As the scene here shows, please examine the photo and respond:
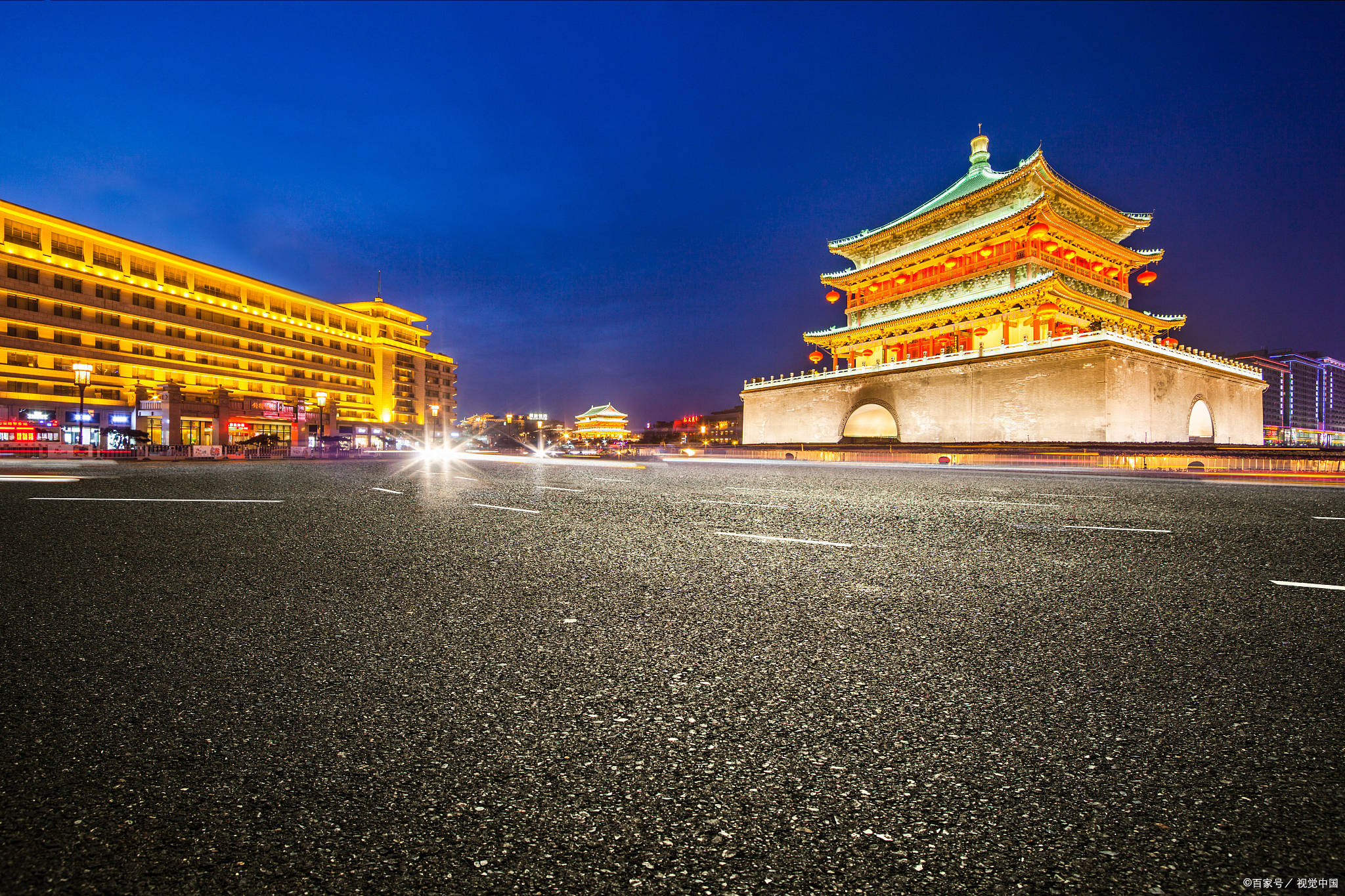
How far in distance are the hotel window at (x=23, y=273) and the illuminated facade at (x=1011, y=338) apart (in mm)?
53832

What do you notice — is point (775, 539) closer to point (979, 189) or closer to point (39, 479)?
point (39, 479)

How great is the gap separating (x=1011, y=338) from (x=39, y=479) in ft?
128

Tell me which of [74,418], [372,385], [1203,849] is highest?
[372,385]

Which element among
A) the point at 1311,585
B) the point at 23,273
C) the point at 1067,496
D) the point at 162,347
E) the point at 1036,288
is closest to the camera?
the point at 1311,585

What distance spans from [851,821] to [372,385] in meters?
77.9

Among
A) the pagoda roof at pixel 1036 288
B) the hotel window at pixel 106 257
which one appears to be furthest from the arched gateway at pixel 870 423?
the hotel window at pixel 106 257

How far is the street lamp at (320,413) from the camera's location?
42641 mm

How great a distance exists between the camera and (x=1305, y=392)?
413 ft

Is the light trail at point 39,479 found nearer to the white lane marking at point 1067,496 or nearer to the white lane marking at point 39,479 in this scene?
the white lane marking at point 39,479

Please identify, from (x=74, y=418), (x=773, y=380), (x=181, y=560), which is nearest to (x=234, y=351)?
(x=74, y=418)

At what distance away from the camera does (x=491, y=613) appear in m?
2.92

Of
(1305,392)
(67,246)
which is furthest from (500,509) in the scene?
(1305,392)

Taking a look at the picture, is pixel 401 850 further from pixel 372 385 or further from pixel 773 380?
pixel 372 385

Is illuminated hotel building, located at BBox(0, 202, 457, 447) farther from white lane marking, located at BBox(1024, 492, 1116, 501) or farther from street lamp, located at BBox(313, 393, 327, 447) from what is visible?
white lane marking, located at BBox(1024, 492, 1116, 501)
